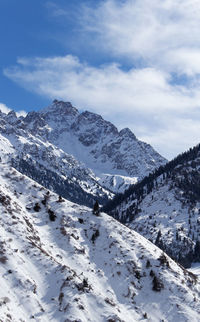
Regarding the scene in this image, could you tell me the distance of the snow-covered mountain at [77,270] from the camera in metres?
46.9

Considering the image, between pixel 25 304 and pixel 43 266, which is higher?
pixel 43 266

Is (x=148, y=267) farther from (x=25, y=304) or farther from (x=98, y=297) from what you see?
(x=25, y=304)

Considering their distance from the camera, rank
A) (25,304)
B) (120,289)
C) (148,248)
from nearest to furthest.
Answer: (25,304), (120,289), (148,248)

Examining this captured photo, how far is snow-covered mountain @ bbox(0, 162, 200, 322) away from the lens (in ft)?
154

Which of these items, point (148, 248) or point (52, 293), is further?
point (148, 248)

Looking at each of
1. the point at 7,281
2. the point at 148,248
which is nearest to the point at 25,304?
the point at 7,281

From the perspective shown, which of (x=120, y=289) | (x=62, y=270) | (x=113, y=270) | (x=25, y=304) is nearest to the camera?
(x=25, y=304)

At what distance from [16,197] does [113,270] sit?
28024 mm

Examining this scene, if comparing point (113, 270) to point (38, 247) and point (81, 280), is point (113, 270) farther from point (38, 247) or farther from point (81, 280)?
point (38, 247)

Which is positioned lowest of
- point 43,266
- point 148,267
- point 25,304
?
point 25,304

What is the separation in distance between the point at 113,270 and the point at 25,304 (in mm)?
20793

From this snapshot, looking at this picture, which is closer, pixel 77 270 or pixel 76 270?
pixel 76 270

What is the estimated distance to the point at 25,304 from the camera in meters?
44.6

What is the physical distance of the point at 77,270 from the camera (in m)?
58.1
